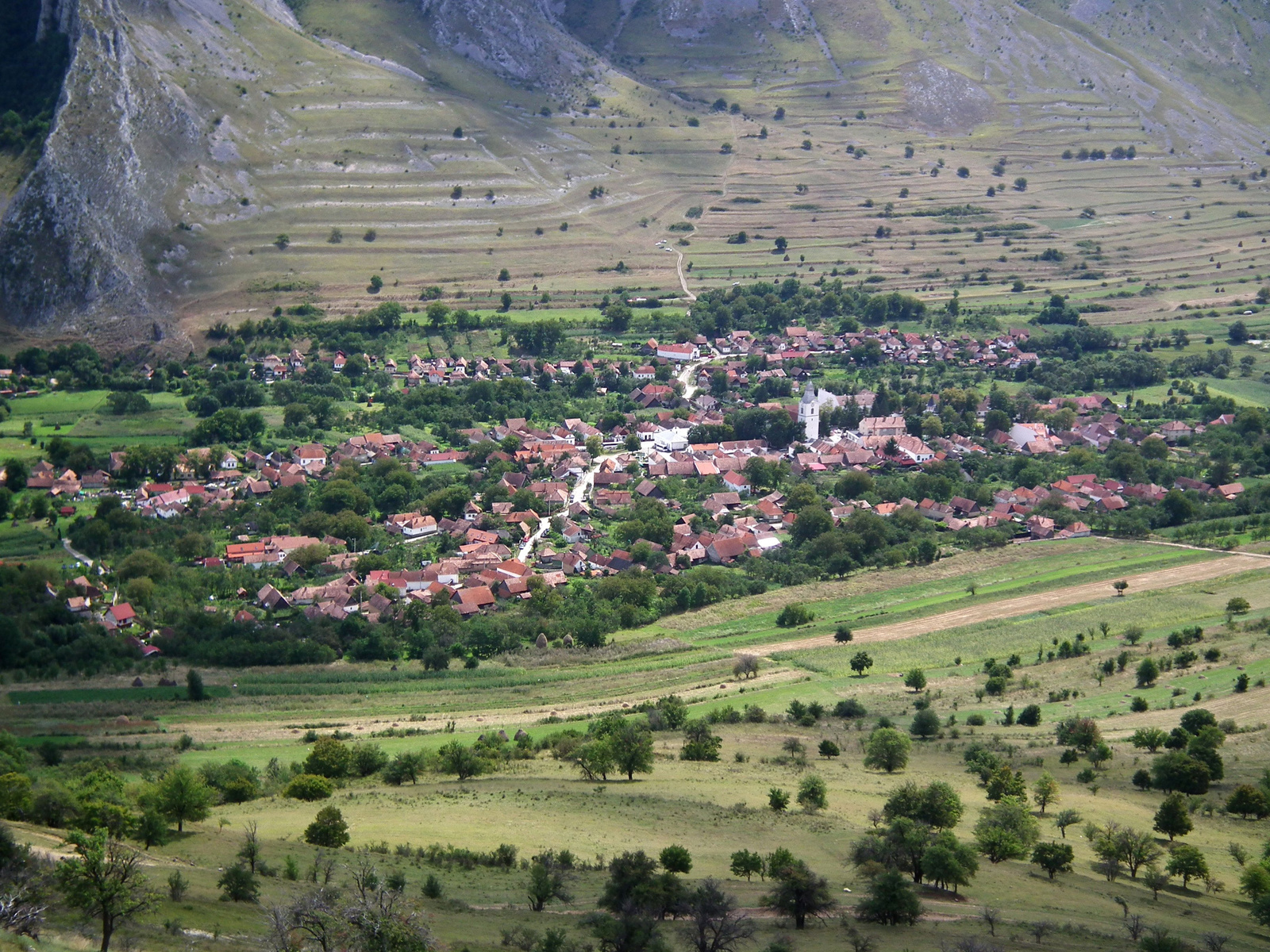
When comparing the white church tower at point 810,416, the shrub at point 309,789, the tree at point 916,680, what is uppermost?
the white church tower at point 810,416

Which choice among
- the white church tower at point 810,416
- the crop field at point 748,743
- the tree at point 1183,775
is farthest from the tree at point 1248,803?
the white church tower at point 810,416

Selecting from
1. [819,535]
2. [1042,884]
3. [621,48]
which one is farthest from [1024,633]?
[621,48]

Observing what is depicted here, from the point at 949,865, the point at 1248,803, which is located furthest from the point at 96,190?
the point at 1248,803

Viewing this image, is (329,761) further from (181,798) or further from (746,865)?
(746,865)

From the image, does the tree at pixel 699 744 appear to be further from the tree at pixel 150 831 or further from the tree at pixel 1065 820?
the tree at pixel 150 831

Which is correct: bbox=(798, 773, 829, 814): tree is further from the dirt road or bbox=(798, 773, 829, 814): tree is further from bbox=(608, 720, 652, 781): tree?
the dirt road

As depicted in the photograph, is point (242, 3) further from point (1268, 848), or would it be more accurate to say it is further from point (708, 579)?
point (1268, 848)

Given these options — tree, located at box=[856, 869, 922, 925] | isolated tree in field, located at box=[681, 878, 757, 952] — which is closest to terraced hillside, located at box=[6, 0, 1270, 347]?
isolated tree in field, located at box=[681, 878, 757, 952]
